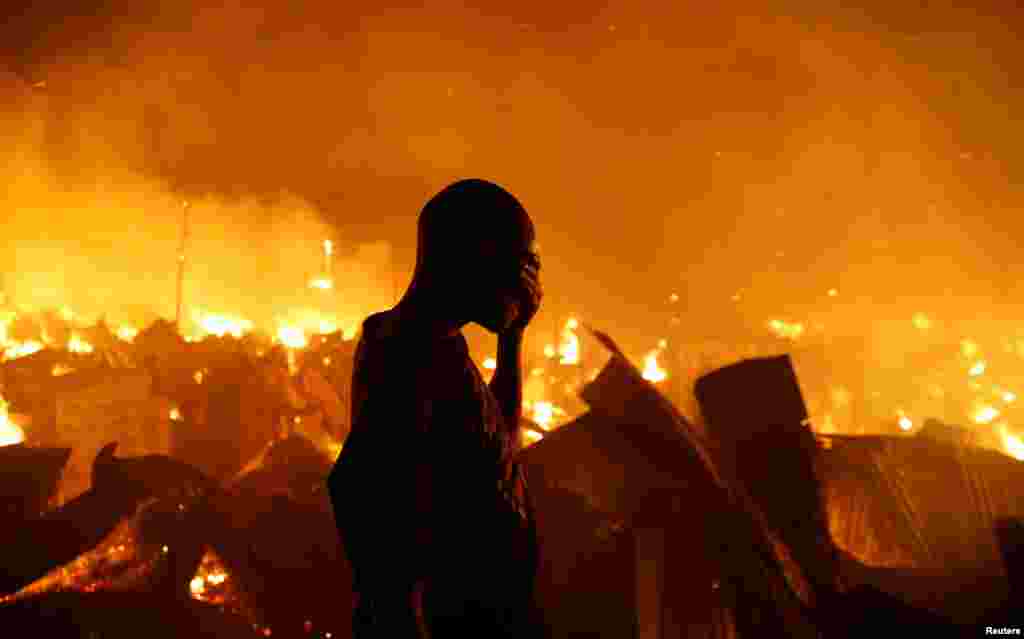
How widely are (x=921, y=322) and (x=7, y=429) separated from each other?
115 ft

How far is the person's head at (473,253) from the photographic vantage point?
4.57ft

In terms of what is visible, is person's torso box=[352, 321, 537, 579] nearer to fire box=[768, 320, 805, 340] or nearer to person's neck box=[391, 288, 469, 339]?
person's neck box=[391, 288, 469, 339]

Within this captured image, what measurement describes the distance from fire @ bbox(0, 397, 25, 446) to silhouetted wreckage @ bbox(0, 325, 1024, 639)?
19.8 feet

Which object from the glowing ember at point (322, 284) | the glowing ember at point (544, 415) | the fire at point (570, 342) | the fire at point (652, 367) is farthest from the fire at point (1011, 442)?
the glowing ember at point (322, 284)

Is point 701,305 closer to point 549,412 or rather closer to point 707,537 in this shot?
point 549,412

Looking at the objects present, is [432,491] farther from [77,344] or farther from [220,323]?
[220,323]

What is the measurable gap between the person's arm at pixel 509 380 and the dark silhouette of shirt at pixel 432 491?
241 millimetres

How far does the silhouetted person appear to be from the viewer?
1.25 metres

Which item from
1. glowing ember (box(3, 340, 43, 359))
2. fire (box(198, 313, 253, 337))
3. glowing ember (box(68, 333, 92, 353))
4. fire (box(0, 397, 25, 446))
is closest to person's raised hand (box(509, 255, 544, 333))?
fire (box(0, 397, 25, 446))

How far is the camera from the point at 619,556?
10.6 ft

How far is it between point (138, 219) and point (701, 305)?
3862 centimetres

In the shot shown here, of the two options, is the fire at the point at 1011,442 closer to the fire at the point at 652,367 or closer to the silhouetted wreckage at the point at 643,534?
the fire at the point at 652,367

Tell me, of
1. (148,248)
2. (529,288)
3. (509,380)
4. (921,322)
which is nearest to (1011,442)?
(921,322)

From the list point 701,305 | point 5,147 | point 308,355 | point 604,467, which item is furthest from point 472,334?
point 5,147
